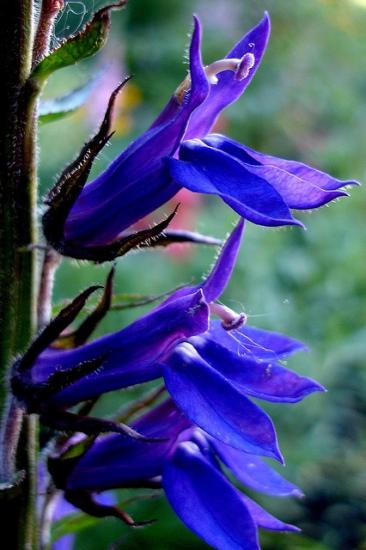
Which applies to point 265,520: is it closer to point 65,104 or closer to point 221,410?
point 221,410

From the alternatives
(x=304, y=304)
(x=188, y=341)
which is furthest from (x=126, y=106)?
(x=188, y=341)

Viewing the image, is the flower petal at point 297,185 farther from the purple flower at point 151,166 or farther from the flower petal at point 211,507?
the flower petal at point 211,507

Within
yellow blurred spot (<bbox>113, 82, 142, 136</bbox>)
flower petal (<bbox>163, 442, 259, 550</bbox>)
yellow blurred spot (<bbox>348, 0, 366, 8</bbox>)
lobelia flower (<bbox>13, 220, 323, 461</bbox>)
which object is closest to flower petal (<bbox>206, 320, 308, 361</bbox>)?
lobelia flower (<bbox>13, 220, 323, 461</bbox>)

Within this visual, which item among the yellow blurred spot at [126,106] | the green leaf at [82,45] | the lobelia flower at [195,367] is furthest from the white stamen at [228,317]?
the yellow blurred spot at [126,106]

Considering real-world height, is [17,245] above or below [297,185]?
below

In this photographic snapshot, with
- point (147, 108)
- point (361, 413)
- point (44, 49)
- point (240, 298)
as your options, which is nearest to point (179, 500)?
point (44, 49)

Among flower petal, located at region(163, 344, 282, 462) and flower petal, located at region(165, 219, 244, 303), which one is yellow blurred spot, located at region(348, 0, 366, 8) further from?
flower petal, located at region(163, 344, 282, 462)

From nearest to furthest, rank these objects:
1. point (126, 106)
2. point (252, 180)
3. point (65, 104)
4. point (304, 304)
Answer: point (252, 180) < point (65, 104) < point (304, 304) < point (126, 106)

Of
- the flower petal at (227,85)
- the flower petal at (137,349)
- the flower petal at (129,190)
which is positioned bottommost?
the flower petal at (137,349)
